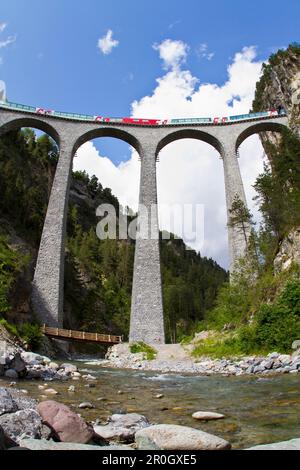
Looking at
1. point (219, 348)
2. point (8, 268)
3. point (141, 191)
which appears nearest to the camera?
point (219, 348)

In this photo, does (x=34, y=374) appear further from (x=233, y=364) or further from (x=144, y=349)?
(x=144, y=349)

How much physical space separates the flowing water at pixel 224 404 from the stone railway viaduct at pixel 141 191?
15.0 meters

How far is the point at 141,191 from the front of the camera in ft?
85.3

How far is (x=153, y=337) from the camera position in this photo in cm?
2150

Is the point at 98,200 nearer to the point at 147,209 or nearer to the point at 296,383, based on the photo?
the point at 147,209

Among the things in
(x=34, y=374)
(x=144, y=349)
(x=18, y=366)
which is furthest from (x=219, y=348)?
(x=18, y=366)

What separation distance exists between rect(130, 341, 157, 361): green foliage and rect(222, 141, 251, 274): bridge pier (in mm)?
7532

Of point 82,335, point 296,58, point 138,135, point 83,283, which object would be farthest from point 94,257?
point 296,58

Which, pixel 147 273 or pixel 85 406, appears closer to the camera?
pixel 85 406

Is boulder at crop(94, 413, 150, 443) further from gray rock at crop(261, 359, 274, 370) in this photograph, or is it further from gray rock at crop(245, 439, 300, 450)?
gray rock at crop(261, 359, 274, 370)

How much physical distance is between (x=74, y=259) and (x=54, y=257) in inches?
557

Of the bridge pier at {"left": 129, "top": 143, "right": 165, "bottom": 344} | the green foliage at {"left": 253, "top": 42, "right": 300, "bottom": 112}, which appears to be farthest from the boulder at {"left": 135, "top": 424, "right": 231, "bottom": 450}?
the green foliage at {"left": 253, "top": 42, "right": 300, "bottom": 112}

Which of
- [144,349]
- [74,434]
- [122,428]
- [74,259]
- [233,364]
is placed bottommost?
[144,349]
